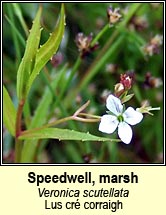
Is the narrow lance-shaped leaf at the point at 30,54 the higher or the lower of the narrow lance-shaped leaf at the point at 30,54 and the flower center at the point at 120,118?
the higher

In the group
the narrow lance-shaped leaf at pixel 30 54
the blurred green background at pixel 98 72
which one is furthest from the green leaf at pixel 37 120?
the narrow lance-shaped leaf at pixel 30 54

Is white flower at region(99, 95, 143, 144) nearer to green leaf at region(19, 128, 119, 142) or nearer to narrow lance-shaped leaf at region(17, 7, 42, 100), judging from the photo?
green leaf at region(19, 128, 119, 142)

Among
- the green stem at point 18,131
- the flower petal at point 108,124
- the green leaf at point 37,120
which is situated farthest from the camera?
the green leaf at point 37,120

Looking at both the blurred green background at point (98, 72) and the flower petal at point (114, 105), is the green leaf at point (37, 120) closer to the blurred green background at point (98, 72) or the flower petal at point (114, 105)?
the blurred green background at point (98, 72)

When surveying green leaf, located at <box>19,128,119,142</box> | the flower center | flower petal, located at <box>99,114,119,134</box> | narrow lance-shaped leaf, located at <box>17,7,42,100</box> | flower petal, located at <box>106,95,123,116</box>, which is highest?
narrow lance-shaped leaf, located at <box>17,7,42,100</box>

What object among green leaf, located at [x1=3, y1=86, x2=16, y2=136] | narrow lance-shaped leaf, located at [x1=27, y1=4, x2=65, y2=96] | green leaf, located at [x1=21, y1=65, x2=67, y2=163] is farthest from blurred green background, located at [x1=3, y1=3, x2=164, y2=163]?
narrow lance-shaped leaf, located at [x1=27, y1=4, x2=65, y2=96]

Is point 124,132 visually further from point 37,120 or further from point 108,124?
point 37,120

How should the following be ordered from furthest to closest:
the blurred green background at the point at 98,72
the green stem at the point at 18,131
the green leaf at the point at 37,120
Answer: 1. the blurred green background at the point at 98,72
2. the green leaf at the point at 37,120
3. the green stem at the point at 18,131

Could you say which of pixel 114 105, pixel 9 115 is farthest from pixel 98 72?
pixel 114 105
